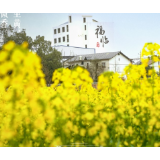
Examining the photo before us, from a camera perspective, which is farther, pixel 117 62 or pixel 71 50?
pixel 71 50

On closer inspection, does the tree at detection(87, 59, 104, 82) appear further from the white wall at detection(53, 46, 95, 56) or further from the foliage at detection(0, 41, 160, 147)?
the foliage at detection(0, 41, 160, 147)

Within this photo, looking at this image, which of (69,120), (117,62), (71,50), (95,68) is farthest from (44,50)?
(69,120)

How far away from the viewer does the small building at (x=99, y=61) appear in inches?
124

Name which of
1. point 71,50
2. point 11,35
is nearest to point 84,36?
point 71,50

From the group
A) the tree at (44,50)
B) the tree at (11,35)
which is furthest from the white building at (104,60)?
the tree at (11,35)

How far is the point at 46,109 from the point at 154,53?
994 millimetres

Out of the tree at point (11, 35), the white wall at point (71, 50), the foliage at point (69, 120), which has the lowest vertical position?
the foliage at point (69, 120)

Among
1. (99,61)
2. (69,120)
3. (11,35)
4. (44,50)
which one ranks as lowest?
(69,120)

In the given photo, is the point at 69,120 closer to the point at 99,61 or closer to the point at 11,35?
the point at 99,61

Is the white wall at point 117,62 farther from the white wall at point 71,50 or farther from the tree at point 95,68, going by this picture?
the white wall at point 71,50

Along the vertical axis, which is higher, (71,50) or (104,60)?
(71,50)

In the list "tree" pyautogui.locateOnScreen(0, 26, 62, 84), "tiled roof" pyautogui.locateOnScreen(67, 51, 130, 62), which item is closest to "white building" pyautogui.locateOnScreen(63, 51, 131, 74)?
"tiled roof" pyautogui.locateOnScreen(67, 51, 130, 62)

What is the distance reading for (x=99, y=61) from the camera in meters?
3.39

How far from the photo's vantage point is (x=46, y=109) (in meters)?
1.14
